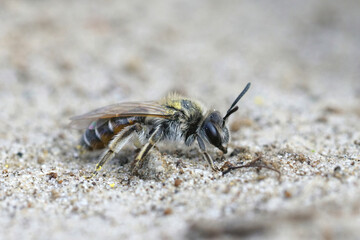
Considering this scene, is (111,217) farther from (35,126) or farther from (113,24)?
(113,24)

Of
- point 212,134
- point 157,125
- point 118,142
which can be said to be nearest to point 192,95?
point 157,125

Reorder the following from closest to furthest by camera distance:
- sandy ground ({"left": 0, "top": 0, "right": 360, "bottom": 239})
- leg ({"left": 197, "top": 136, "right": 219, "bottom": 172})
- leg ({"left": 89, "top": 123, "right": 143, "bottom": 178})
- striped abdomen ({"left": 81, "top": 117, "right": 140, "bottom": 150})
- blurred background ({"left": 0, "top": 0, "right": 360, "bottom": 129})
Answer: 1. sandy ground ({"left": 0, "top": 0, "right": 360, "bottom": 239})
2. leg ({"left": 197, "top": 136, "right": 219, "bottom": 172})
3. leg ({"left": 89, "top": 123, "right": 143, "bottom": 178})
4. striped abdomen ({"left": 81, "top": 117, "right": 140, "bottom": 150})
5. blurred background ({"left": 0, "top": 0, "right": 360, "bottom": 129})

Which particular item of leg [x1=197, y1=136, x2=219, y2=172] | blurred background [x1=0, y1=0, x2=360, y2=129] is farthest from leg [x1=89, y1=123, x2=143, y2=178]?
blurred background [x1=0, y1=0, x2=360, y2=129]

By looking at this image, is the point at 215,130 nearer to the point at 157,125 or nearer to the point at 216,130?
the point at 216,130

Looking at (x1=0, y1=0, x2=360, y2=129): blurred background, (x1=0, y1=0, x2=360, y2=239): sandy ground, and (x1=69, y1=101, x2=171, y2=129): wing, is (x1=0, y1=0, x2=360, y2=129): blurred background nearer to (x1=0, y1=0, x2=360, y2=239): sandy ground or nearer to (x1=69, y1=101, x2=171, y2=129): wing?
(x1=0, y1=0, x2=360, y2=239): sandy ground

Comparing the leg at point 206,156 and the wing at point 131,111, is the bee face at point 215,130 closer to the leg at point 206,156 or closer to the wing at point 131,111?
the leg at point 206,156
